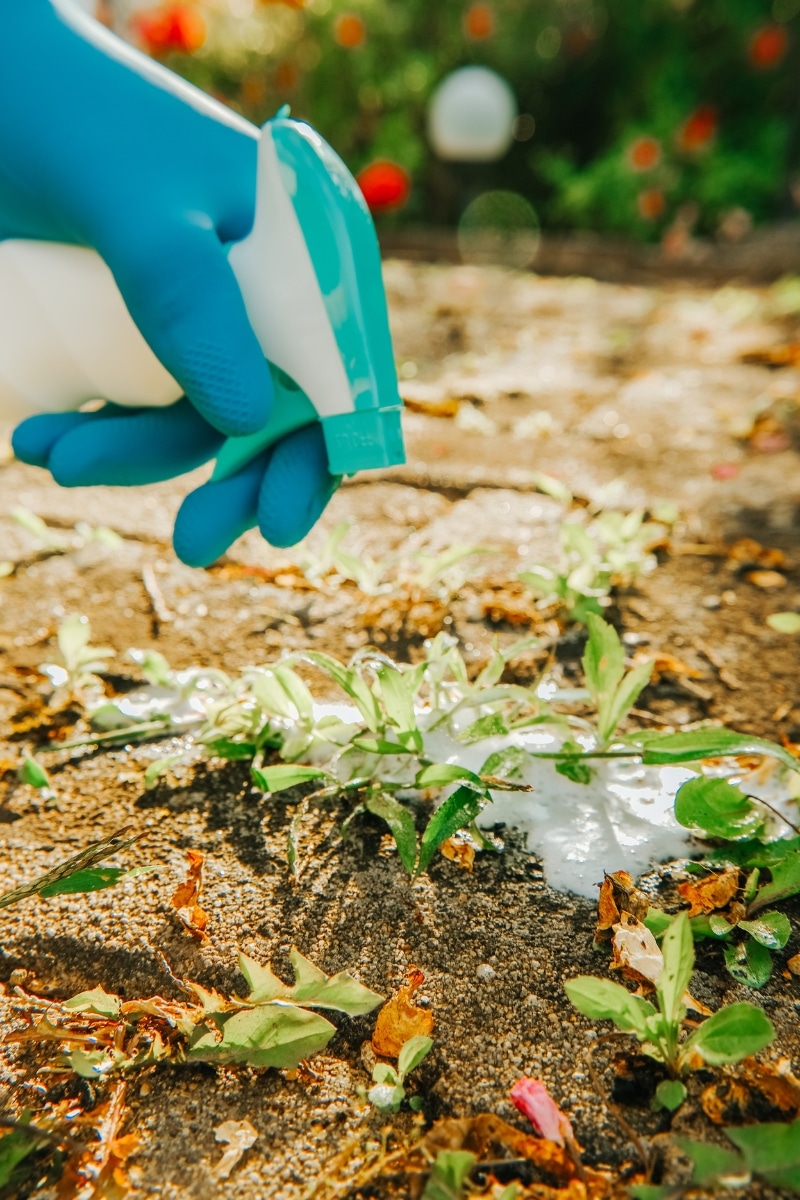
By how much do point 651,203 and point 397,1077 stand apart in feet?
22.1

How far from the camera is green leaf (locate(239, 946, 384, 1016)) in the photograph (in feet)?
2.30

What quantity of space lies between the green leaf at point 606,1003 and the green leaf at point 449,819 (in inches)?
8.1

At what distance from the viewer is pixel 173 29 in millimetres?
5320

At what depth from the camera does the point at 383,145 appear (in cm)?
708

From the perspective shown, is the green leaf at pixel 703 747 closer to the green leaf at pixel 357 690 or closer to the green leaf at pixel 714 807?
the green leaf at pixel 714 807

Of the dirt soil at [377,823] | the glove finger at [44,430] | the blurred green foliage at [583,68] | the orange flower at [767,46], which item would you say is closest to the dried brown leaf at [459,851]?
the dirt soil at [377,823]

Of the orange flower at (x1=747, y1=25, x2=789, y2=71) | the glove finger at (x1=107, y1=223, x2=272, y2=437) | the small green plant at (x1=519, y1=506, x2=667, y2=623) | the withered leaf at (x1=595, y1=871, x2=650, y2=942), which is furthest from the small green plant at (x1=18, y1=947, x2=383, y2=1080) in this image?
the orange flower at (x1=747, y1=25, x2=789, y2=71)

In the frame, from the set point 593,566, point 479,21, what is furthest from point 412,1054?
point 479,21

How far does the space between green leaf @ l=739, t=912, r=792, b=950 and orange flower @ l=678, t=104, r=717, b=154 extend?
697 cm

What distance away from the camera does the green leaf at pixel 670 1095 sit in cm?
66

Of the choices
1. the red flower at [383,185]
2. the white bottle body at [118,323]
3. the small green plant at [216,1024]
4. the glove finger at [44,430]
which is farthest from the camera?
the red flower at [383,185]

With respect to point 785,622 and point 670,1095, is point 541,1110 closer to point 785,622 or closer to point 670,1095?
point 670,1095

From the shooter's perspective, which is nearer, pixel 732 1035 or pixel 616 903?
pixel 732 1035

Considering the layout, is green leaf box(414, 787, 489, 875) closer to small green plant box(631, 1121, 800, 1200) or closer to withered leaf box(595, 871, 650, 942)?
withered leaf box(595, 871, 650, 942)
